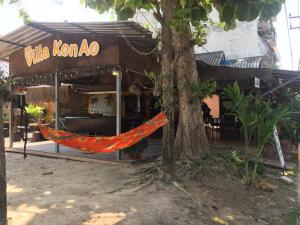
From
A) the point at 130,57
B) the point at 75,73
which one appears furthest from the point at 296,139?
the point at 75,73

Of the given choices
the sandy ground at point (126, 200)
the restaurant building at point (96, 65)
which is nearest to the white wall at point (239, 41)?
the restaurant building at point (96, 65)

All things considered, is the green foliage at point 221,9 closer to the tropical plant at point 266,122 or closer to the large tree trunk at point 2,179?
the large tree trunk at point 2,179

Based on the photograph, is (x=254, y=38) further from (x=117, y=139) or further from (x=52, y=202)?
(x=52, y=202)

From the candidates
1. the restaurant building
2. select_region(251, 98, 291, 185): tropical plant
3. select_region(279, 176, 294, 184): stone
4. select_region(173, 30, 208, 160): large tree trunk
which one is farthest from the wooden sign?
select_region(279, 176, 294, 184): stone

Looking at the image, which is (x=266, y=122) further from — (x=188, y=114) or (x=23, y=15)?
(x=23, y=15)

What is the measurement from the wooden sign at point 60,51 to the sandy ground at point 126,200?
2438 millimetres

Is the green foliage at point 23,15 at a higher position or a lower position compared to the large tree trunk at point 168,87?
higher

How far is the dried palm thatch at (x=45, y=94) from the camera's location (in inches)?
470

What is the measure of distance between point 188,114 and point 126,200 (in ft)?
7.48

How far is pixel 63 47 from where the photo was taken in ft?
24.5

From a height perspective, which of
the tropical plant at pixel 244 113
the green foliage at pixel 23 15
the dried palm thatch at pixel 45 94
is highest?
the green foliage at pixel 23 15

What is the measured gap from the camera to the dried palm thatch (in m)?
11.9

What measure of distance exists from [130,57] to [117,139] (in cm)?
197

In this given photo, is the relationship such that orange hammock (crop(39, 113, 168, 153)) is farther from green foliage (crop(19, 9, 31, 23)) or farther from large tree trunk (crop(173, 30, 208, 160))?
green foliage (crop(19, 9, 31, 23))
